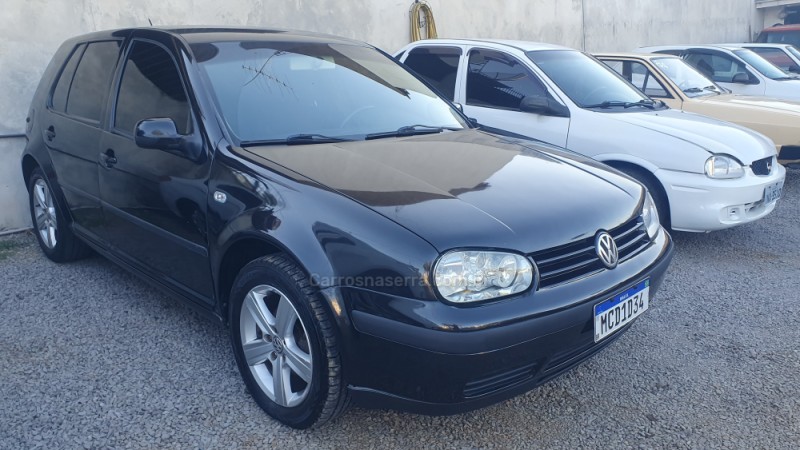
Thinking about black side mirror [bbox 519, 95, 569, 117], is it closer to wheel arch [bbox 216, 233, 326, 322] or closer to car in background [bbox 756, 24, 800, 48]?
wheel arch [bbox 216, 233, 326, 322]

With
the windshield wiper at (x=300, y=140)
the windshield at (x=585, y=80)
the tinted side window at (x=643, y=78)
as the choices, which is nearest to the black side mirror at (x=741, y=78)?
the tinted side window at (x=643, y=78)

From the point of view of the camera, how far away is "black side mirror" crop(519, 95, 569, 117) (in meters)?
5.30

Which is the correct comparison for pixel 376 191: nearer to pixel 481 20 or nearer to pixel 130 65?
pixel 130 65

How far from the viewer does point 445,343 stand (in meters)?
2.24

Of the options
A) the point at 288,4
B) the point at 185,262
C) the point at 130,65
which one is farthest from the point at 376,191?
the point at 288,4

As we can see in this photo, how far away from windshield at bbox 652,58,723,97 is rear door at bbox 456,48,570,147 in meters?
2.42

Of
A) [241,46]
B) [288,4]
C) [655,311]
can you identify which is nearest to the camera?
[241,46]

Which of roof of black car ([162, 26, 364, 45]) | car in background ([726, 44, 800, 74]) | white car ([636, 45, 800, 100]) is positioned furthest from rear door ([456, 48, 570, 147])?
car in background ([726, 44, 800, 74])

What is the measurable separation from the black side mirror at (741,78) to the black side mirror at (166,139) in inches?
324

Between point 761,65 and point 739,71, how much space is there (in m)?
0.57

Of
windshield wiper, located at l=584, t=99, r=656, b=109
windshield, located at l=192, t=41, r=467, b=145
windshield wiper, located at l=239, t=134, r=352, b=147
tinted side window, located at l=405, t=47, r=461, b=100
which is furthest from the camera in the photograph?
tinted side window, located at l=405, t=47, r=461, b=100

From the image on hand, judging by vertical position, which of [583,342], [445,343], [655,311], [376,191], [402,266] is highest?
[376,191]

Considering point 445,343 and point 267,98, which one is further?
point 267,98

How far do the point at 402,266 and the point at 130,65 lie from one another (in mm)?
2333
